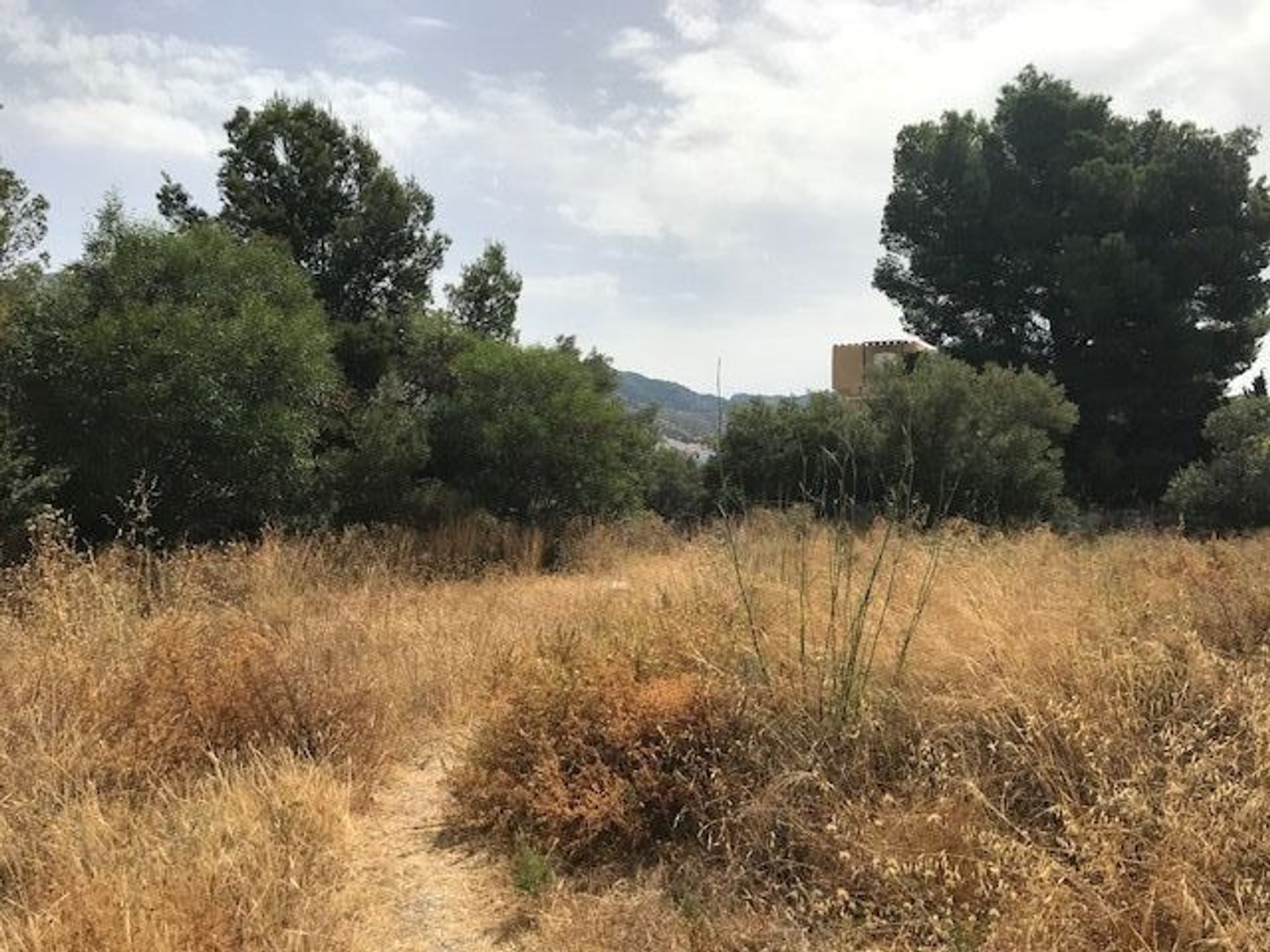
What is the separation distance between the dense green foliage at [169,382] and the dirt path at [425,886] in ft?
18.9

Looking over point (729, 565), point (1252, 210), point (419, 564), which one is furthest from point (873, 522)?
point (1252, 210)

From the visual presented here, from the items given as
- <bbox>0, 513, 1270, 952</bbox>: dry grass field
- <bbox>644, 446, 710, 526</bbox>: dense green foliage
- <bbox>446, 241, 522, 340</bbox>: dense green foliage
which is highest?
<bbox>446, 241, 522, 340</bbox>: dense green foliage

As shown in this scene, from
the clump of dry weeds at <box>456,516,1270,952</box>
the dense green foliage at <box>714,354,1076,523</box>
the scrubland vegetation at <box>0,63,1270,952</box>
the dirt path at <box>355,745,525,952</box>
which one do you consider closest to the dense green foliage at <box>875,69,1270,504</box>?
the dense green foliage at <box>714,354,1076,523</box>

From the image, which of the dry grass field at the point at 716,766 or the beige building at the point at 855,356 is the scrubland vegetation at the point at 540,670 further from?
the beige building at the point at 855,356

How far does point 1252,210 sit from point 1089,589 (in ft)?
76.2

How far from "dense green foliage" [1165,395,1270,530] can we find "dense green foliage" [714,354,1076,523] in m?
3.51

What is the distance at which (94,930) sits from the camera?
2.57m

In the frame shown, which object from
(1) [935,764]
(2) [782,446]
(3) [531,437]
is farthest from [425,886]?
(2) [782,446]

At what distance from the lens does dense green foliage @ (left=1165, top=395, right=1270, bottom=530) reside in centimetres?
1611

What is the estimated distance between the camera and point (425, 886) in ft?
10.9

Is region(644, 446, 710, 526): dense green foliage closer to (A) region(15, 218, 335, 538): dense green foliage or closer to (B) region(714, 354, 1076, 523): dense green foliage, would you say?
(B) region(714, 354, 1076, 523): dense green foliage

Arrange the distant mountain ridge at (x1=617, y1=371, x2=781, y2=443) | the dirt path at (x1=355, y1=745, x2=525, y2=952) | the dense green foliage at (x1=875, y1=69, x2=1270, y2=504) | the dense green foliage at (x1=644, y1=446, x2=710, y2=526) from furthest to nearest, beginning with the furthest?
the dense green foliage at (x1=875, y1=69, x2=1270, y2=504) < the dense green foliage at (x1=644, y1=446, x2=710, y2=526) < the distant mountain ridge at (x1=617, y1=371, x2=781, y2=443) < the dirt path at (x1=355, y1=745, x2=525, y2=952)

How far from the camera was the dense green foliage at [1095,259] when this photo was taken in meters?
22.4

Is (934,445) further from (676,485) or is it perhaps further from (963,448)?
(676,485)
